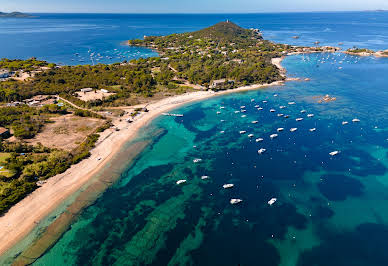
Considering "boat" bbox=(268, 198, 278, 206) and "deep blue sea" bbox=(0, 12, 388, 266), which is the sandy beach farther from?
"boat" bbox=(268, 198, 278, 206)

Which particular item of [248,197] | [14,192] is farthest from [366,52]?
[14,192]

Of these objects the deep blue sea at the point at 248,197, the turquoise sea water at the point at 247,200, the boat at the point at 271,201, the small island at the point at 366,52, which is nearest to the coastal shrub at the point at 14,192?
the deep blue sea at the point at 248,197

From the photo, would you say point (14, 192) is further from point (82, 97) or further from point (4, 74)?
point (4, 74)

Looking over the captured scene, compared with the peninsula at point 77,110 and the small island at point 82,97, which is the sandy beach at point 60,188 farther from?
the small island at point 82,97

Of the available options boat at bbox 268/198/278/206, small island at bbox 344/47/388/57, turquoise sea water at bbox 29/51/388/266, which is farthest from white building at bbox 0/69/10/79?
small island at bbox 344/47/388/57

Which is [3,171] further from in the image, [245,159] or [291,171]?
[291,171]

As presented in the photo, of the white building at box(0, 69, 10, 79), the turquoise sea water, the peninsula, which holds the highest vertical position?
the white building at box(0, 69, 10, 79)

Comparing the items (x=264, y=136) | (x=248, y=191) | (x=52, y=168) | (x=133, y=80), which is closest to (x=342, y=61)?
(x=264, y=136)
